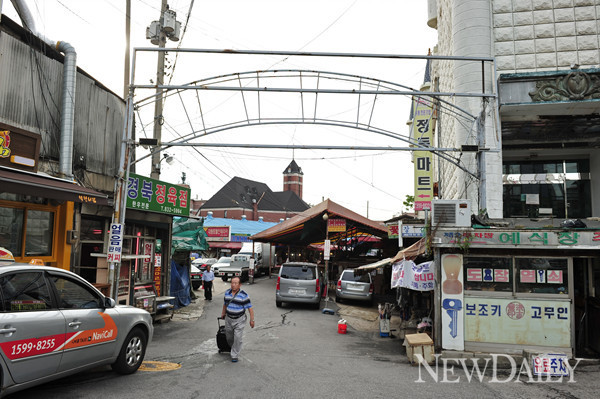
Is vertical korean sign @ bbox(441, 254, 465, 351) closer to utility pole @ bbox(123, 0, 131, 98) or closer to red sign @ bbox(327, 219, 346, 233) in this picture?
utility pole @ bbox(123, 0, 131, 98)

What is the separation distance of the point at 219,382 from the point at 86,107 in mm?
9105

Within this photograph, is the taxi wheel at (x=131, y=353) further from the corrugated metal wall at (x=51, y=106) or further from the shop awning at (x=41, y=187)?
the corrugated metal wall at (x=51, y=106)

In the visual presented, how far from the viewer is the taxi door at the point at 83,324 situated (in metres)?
A: 6.00

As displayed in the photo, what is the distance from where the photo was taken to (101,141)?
1306cm

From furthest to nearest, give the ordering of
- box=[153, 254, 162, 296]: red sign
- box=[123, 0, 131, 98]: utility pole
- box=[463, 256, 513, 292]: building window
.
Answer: box=[153, 254, 162, 296]: red sign, box=[123, 0, 131, 98]: utility pole, box=[463, 256, 513, 292]: building window

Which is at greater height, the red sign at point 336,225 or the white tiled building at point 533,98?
the white tiled building at point 533,98

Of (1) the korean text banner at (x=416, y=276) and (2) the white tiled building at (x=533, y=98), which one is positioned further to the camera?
(2) the white tiled building at (x=533, y=98)

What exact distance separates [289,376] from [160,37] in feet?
42.4

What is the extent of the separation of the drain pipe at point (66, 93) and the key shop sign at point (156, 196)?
1623mm

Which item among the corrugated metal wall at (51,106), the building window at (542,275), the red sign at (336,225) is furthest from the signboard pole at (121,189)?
the red sign at (336,225)

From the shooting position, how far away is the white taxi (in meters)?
5.14

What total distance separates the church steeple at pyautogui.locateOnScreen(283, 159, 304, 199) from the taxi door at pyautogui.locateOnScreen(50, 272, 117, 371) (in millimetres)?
97736

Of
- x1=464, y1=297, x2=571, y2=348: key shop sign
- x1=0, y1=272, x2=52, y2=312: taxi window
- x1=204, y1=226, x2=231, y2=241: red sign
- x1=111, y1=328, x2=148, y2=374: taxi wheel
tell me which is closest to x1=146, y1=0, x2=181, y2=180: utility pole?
x1=111, y1=328, x2=148, y2=374: taxi wheel


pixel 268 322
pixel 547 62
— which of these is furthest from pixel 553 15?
pixel 268 322
